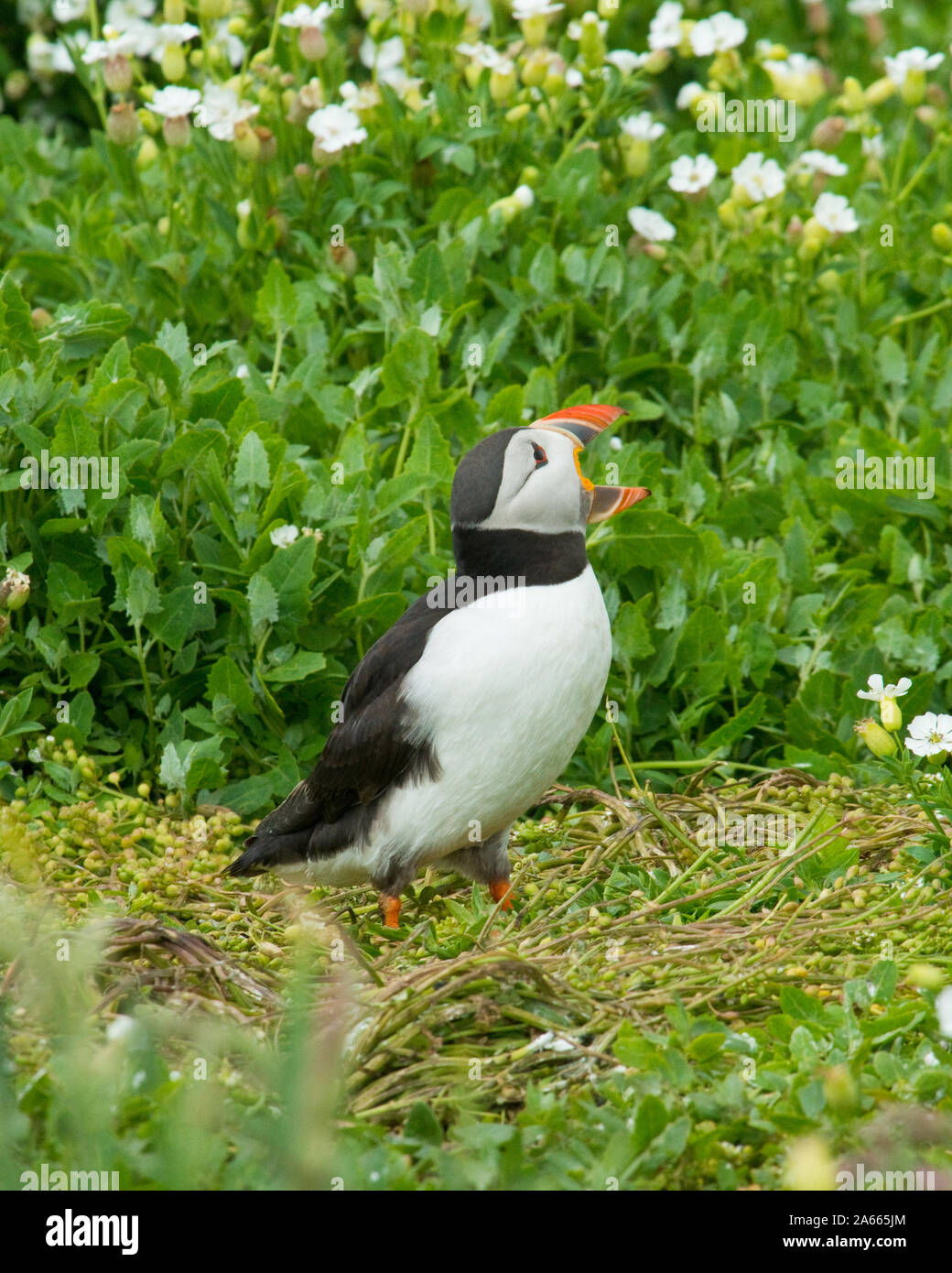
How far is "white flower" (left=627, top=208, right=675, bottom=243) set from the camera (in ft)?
21.3

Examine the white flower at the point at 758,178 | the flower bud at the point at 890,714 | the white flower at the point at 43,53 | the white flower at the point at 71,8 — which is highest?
the white flower at the point at 43,53

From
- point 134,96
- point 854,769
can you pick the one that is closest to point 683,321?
point 854,769

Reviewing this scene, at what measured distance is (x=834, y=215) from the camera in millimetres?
6535

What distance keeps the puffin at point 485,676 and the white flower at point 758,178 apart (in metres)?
2.90

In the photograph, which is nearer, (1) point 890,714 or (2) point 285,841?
(1) point 890,714

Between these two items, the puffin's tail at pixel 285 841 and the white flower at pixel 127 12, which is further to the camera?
the white flower at pixel 127 12

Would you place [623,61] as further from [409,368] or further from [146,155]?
[409,368]

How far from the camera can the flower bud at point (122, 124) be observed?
6223 mm

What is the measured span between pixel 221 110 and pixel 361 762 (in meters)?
3.36

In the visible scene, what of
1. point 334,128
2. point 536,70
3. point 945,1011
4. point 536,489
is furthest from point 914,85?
point 945,1011

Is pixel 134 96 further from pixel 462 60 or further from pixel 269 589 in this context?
pixel 269 589

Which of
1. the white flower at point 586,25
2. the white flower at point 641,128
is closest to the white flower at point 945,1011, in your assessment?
the white flower at point 586,25

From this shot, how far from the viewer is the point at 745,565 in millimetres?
5309

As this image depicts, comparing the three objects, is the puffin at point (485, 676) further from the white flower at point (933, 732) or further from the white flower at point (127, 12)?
the white flower at point (127, 12)
